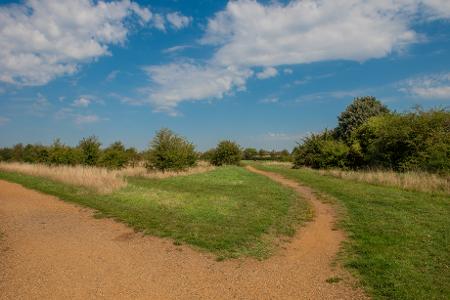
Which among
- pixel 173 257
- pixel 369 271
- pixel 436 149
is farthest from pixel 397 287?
pixel 436 149

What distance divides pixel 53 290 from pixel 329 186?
611 inches

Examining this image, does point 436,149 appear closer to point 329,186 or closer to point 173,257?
point 329,186

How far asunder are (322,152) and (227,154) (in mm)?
17296

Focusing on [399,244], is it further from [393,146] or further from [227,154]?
[227,154]

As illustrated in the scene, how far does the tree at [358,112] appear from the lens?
4866 cm

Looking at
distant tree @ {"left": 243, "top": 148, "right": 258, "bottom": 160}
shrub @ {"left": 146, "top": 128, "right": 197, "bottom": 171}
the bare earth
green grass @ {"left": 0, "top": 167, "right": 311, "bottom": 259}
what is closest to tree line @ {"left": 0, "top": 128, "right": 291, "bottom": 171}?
shrub @ {"left": 146, "top": 128, "right": 197, "bottom": 171}

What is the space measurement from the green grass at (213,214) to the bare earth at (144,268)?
517 mm

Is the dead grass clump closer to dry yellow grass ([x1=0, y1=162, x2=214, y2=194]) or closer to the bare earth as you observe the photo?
dry yellow grass ([x1=0, y1=162, x2=214, y2=194])

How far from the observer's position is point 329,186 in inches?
763

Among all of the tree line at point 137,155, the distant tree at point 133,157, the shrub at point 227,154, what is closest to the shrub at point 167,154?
the tree line at point 137,155

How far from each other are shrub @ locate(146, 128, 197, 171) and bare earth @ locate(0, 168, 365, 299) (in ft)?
72.6

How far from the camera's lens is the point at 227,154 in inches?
1988

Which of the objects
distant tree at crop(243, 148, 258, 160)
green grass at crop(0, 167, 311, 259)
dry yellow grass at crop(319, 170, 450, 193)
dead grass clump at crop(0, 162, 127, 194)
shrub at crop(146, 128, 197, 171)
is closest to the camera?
green grass at crop(0, 167, 311, 259)

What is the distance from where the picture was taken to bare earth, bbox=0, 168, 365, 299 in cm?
621
